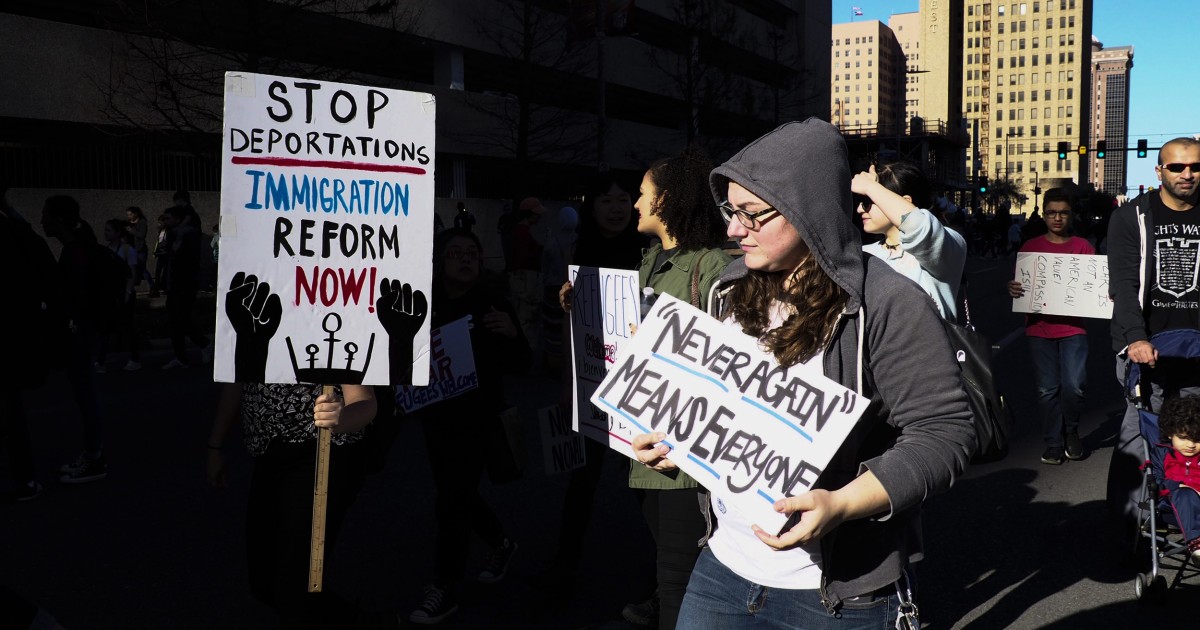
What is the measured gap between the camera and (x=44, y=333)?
194 inches

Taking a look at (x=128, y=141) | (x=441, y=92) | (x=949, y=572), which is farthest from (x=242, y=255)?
(x=441, y=92)

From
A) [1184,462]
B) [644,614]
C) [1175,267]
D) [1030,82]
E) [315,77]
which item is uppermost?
[1030,82]

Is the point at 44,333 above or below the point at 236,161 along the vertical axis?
below

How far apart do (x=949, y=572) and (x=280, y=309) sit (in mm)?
3435

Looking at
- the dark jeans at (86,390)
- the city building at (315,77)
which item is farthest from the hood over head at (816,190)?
the city building at (315,77)

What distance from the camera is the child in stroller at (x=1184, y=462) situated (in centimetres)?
453

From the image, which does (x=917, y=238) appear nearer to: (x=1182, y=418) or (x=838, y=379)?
(x=1182, y=418)

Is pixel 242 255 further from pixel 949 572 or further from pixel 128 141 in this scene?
pixel 128 141

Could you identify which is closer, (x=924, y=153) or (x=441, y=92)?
(x=441, y=92)

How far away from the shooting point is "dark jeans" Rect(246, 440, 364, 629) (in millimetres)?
3365

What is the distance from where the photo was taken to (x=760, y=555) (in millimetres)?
2201

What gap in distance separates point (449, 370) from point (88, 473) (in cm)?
368

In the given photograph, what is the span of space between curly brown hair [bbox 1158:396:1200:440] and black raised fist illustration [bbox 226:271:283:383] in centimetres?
380

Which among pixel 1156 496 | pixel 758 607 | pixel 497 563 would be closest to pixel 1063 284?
pixel 1156 496
